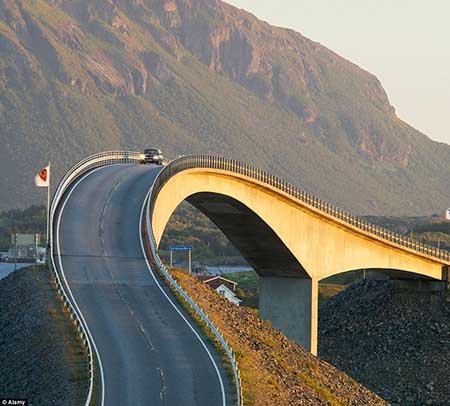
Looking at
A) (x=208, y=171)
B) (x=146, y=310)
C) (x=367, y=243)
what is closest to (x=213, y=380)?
(x=146, y=310)

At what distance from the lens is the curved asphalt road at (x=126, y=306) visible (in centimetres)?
4948

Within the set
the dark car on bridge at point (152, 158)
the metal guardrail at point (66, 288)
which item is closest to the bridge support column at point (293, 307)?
the dark car on bridge at point (152, 158)

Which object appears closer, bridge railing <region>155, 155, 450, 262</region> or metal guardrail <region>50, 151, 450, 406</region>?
metal guardrail <region>50, 151, 450, 406</region>

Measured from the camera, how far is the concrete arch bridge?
84000 millimetres

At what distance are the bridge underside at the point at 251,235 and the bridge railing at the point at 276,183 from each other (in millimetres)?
2234

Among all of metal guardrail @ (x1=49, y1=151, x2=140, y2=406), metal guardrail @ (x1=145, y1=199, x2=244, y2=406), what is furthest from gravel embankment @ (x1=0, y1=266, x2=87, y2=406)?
metal guardrail @ (x1=145, y1=199, x2=244, y2=406)

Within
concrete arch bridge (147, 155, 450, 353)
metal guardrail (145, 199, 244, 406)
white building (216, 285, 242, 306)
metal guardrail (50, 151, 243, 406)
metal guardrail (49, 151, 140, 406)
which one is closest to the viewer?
metal guardrail (145, 199, 244, 406)

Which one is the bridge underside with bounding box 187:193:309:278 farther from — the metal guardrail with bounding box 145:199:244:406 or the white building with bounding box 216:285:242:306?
the white building with bounding box 216:285:242:306

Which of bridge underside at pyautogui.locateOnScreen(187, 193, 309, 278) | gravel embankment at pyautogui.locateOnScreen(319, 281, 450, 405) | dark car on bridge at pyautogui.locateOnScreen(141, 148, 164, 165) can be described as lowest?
gravel embankment at pyautogui.locateOnScreen(319, 281, 450, 405)

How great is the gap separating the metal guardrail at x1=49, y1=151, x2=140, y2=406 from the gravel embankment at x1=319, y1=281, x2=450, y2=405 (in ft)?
66.9

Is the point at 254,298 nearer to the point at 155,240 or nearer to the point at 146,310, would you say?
the point at 155,240

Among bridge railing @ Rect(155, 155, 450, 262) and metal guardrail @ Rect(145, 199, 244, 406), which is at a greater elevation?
bridge railing @ Rect(155, 155, 450, 262)

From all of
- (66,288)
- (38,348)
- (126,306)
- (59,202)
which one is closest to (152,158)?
(59,202)

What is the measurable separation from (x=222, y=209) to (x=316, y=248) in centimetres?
807
